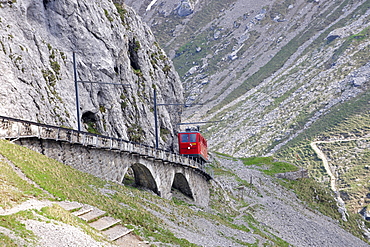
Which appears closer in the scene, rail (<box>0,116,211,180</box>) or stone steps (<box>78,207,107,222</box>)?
stone steps (<box>78,207,107,222</box>)

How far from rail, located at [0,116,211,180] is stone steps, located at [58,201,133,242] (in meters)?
7.65

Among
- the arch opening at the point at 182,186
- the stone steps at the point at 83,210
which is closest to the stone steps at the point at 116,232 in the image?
the stone steps at the point at 83,210

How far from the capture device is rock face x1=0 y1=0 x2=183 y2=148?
123ft

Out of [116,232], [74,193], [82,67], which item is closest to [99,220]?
[116,232]

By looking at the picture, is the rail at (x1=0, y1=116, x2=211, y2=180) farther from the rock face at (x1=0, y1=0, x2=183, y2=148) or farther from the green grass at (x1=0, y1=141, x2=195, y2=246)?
the rock face at (x1=0, y1=0, x2=183, y2=148)

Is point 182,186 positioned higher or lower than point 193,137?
lower

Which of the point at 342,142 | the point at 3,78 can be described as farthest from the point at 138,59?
the point at 342,142

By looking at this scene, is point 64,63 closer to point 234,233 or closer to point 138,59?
point 138,59

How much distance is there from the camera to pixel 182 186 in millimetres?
49906

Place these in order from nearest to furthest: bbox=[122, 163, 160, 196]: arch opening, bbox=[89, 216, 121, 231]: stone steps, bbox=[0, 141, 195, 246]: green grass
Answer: bbox=[89, 216, 121, 231]: stone steps < bbox=[0, 141, 195, 246]: green grass < bbox=[122, 163, 160, 196]: arch opening

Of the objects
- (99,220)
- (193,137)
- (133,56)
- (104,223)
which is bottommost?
(104,223)

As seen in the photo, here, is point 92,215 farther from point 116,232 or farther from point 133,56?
point 133,56

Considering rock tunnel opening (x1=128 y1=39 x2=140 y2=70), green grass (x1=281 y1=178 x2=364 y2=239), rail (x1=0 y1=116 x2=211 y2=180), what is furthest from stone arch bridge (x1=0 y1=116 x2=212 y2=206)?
green grass (x1=281 y1=178 x2=364 y2=239)

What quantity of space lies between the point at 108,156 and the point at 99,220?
1424 cm
